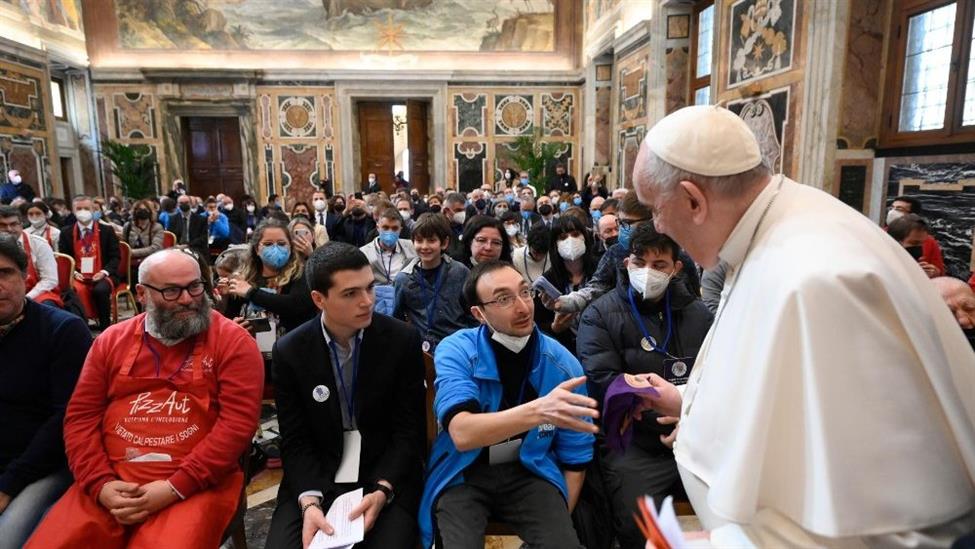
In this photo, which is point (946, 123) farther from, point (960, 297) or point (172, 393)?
point (172, 393)

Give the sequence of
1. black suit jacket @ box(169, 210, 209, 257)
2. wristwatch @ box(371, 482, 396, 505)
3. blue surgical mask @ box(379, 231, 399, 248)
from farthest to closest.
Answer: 1. black suit jacket @ box(169, 210, 209, 257)
2. blue surgical mask @ box(379, 231, 399, 248)
3. wristwatch @ box(371, 482, 396, 505)

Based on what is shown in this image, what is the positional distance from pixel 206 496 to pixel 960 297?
3176 millimetres

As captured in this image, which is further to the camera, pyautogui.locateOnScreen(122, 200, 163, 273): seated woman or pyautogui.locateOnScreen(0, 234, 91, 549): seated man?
pyautogui.locateOnScreen(122, 200, 163, 273): seated woman

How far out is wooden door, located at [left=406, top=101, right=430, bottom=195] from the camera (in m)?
17.3

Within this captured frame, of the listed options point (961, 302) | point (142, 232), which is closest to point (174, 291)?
point (961, 302)

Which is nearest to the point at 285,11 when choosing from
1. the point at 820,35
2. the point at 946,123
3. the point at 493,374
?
the point at 820,35

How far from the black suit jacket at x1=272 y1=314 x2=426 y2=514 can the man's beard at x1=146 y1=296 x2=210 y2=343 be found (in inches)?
13.9

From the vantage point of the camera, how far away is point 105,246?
6.75 m

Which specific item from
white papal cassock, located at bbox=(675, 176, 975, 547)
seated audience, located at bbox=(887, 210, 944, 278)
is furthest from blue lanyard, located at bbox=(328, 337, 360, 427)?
seated audience, located at bbox=(887, 210, 944, 278)

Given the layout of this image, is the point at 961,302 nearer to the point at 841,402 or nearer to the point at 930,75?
the point at 841,402

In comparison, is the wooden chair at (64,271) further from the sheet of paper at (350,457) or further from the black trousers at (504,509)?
the black trousers at (504,509)

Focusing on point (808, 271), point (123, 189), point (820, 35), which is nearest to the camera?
point (808, 271)

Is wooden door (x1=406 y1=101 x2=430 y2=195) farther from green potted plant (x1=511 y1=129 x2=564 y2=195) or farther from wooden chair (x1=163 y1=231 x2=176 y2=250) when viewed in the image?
wooden chair (x1=163 y1=231 x2=176 y2=250)

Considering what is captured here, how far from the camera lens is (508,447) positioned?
2285 mm
